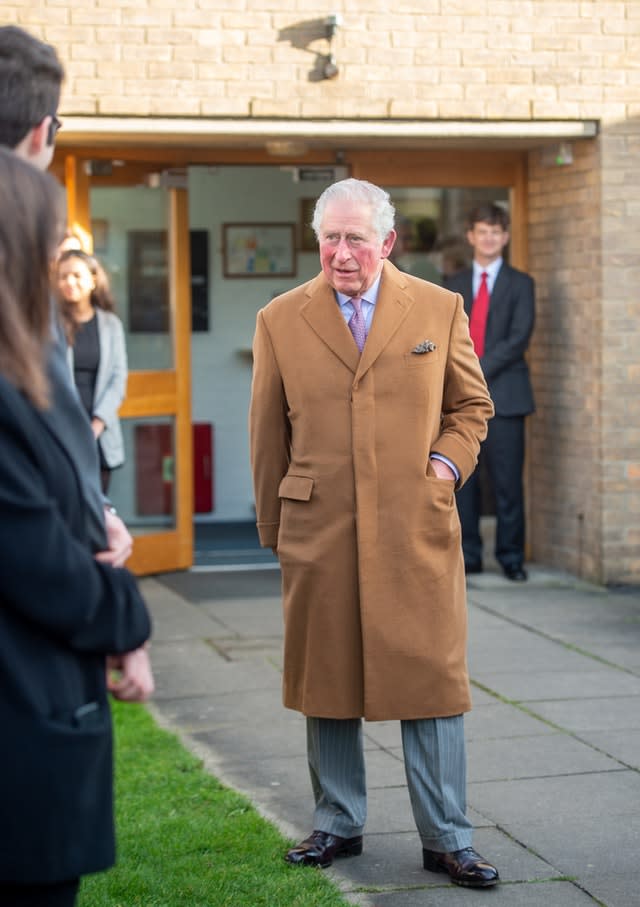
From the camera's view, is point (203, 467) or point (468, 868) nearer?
point (468, 868)

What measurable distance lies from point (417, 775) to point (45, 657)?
221 cm

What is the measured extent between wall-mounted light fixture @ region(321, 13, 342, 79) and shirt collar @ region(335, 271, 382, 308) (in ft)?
15.2

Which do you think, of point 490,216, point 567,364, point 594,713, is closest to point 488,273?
point 490,216

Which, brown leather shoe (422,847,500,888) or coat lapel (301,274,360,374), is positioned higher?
coat lapel (301,274,360,374)

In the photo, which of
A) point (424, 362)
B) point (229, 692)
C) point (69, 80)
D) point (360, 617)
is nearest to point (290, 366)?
point (424, 362)

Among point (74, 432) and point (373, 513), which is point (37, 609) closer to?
point (74, 432)

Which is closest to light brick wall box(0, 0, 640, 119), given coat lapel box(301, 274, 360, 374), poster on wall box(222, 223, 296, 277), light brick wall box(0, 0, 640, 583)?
light brick wall box(0, 0, 640, 583)

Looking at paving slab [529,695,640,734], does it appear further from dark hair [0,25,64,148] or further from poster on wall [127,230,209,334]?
poster on wall [127,230,209,334]

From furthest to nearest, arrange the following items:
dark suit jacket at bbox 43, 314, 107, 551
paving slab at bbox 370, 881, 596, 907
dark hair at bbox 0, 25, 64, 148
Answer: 1. paving slab at bbox 370, 881, 596, 907
2. dark hair at bbox 0, 25, 64, 148
3. dark suit jacket at bbox 43, 314, 107, 551

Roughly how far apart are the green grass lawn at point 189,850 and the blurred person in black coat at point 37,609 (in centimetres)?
190

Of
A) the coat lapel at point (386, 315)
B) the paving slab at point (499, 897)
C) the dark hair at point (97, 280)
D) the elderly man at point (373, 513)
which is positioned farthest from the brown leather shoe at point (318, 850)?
the dark hair at point (97, 280)

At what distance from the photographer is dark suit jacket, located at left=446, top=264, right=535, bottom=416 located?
31.6 feet

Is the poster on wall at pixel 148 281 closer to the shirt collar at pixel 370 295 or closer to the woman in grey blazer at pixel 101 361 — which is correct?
the woman in grey blazer at pixel 101 361

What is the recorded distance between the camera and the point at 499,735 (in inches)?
241
